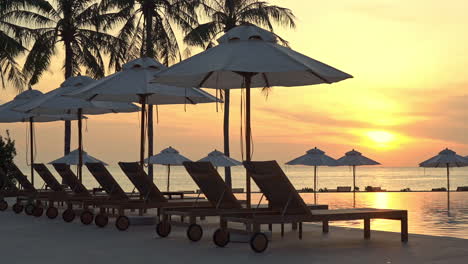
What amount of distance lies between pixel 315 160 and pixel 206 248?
22382 millimetres

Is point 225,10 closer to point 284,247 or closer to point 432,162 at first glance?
point 432,162

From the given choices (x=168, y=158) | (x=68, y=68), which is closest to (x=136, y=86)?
(x=168, y=158)

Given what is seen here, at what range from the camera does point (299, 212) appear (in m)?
9.08

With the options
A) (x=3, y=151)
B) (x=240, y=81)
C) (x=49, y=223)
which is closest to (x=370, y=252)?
(x=240, y=81)

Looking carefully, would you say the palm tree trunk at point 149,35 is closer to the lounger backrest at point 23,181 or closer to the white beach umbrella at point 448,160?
the white beach umbrella at point 448,160

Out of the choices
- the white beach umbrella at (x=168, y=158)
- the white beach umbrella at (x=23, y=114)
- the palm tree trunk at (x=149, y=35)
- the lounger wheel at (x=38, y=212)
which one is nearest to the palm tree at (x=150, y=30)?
the palm tree trunk at (x=149, y=35)

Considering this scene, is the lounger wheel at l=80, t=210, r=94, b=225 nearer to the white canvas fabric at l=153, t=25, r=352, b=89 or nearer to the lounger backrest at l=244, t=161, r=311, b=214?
the white canvas fabric at l=153, t=25, r=352, b=89

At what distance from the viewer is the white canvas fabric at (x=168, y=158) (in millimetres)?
27967

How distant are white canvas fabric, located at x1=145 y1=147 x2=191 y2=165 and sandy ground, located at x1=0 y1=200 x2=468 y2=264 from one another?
1611 cm

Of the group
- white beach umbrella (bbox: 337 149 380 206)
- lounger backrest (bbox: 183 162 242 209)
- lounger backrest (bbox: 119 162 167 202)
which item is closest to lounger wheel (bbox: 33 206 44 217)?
lounger backrest (bbox: 119 162 167 202)

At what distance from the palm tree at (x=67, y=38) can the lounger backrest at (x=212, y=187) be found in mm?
25489

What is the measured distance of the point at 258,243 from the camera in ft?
28.2

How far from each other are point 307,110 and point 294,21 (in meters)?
5.24

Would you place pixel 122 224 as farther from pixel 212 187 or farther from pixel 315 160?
pixel 315 160
